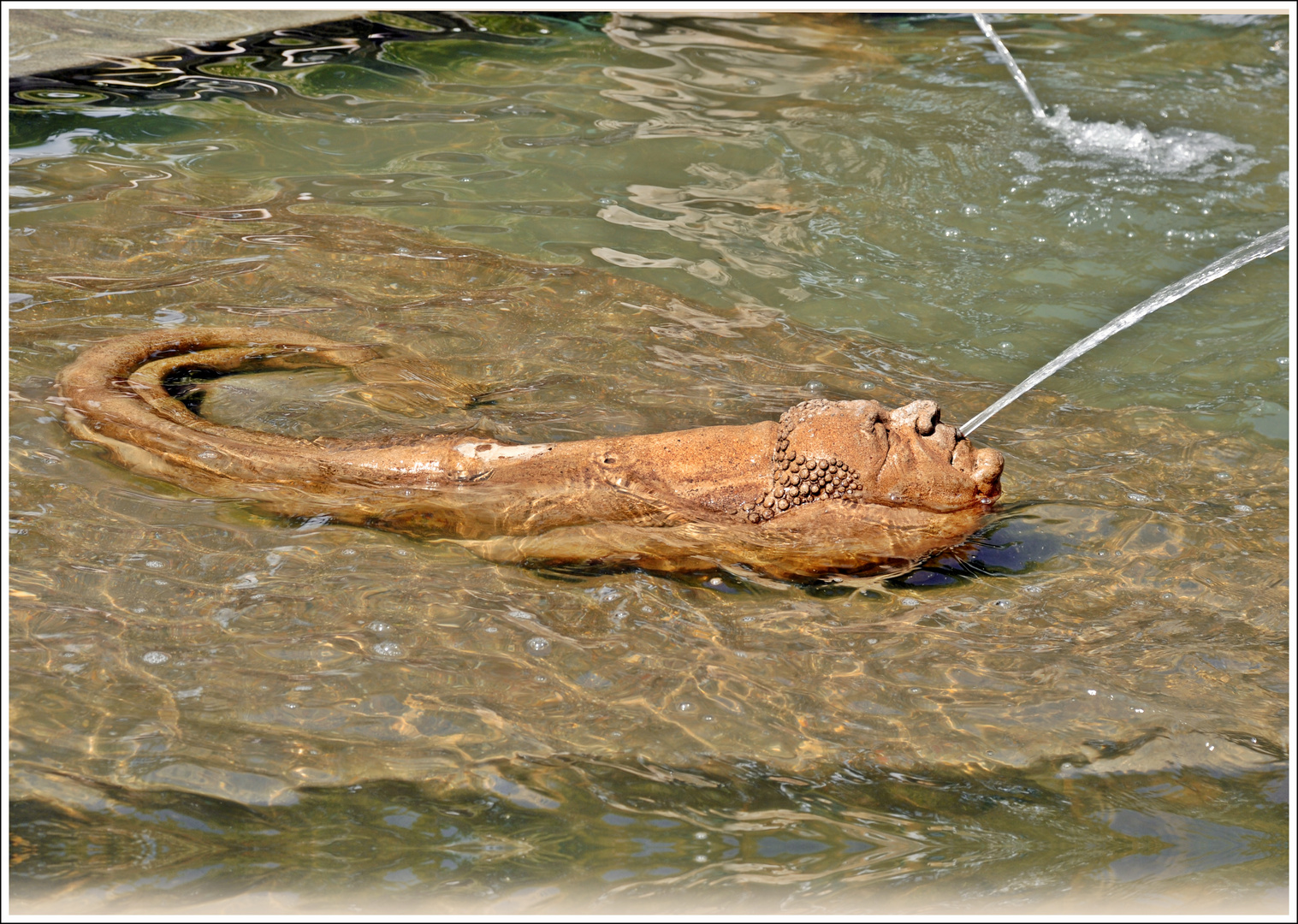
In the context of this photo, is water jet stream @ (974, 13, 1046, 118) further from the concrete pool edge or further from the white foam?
the concrete pool edge

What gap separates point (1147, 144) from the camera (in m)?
6.59

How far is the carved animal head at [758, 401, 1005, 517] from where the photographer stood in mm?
3191

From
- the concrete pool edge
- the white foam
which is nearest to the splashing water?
the white foam

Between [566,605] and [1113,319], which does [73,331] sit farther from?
[1113,319]

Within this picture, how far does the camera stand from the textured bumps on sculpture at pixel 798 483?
3.19 meters

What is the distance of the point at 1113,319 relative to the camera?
517 centimetres

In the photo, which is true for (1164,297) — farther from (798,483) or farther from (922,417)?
(798,483)

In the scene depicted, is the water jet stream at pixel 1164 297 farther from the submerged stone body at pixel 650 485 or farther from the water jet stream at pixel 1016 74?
the water jet stream at pixel 1016 74

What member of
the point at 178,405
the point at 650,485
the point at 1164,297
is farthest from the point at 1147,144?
the point at 178,405

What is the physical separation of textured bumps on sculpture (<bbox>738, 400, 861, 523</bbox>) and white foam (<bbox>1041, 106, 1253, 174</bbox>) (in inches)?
168

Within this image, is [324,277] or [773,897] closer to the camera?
[773,897]

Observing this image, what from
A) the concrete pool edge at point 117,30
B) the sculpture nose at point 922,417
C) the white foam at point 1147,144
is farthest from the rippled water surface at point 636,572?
the sculpture nose at point 922,417

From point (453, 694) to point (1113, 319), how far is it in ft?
12.6

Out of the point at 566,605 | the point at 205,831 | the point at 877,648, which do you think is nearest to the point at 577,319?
the point at 566,605
